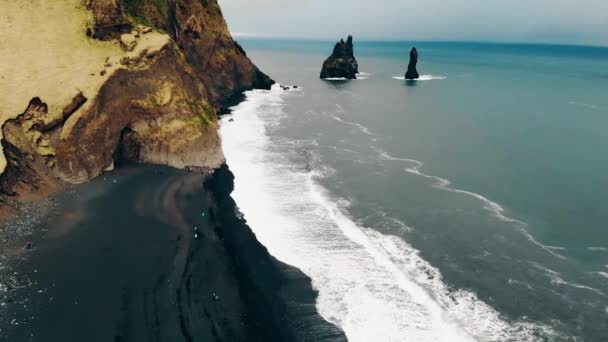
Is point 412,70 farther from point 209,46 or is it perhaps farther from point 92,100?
point 92,100

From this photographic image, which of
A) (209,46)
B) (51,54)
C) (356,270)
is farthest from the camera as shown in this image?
(209,46)

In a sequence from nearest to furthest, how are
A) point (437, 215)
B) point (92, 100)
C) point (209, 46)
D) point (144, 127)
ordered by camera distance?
point (437, 215)
point (92, 100)
point (144, 127)
point (209, 46)

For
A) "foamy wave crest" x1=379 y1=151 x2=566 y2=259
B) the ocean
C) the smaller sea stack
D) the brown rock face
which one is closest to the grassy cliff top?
the brown rock face

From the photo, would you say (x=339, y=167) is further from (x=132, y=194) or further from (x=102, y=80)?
(x=102, y=80)

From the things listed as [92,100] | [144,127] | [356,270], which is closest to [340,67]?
[144,127]

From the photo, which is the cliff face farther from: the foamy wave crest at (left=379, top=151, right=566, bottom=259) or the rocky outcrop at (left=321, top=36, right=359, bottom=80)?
the rocky outcrop at (left=321, top=36, right=359, bottom=80)

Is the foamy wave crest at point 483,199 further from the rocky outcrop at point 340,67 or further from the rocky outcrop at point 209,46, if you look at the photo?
the rocky outcrop at point 340,67

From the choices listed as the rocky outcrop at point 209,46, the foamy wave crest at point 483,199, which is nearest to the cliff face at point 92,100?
the rocky outcrop at point 209,46
